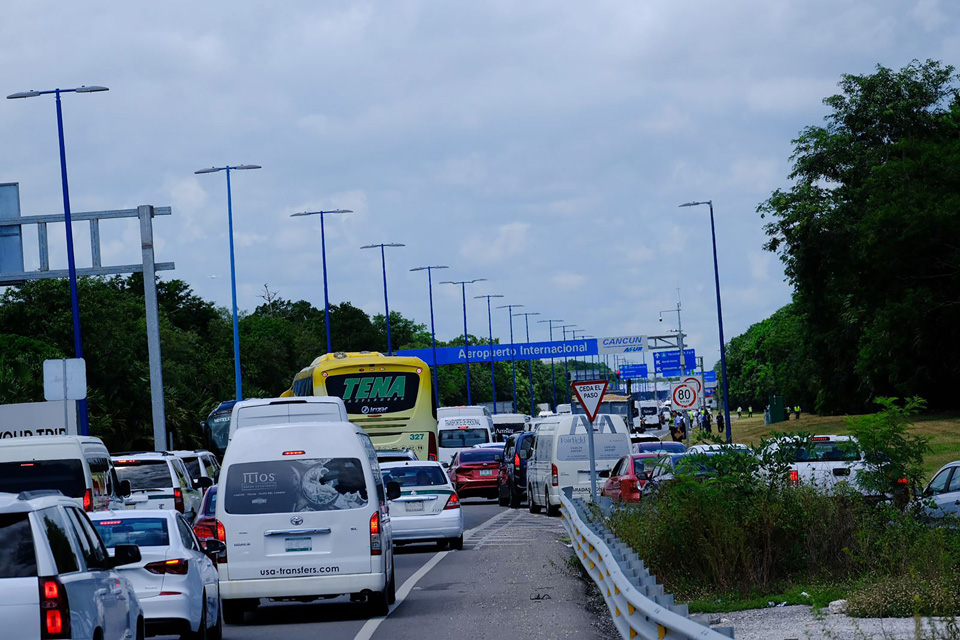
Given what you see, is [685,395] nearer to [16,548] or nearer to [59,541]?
[59,541]

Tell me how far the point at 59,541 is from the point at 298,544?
6.82m

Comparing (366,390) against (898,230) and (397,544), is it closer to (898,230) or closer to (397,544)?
(397,544)

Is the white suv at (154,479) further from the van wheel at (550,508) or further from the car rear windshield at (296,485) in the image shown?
the car rear windshield at (296,485)

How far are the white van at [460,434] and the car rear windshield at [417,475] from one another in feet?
95.8

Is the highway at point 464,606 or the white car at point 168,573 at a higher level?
the white car at point 168,573

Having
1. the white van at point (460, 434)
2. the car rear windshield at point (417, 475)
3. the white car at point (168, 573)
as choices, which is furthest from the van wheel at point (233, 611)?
the white van at point (460, 434)

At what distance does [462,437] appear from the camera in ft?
182

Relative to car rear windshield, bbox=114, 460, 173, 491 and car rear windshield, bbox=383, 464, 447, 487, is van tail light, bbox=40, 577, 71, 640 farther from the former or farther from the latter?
car rear windshield, bbox=114, 460, 173, 491

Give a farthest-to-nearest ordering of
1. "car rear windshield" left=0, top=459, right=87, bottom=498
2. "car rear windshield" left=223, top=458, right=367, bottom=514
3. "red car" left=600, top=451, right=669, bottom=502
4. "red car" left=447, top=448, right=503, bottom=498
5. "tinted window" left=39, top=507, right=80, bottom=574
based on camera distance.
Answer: "red car" left=447, top=448, right=503, bottom=498 < "red car" left=600, top=451, right=669, bottom=502 < "car rear windshield" left=0, top=459, right=87, bottom=498 < "car rear windshield" left=223, top=458, right=367, bottom=514 < "tinted window" left=39, top=507, right=80, bottom=574

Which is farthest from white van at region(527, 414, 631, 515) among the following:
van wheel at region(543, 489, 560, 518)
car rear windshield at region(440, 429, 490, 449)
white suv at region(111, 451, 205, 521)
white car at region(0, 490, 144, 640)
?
white car at region(0, 490, 144, 640)

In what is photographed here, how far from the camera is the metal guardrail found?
752cm

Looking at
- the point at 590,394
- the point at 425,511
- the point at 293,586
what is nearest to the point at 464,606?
the point at 293,586

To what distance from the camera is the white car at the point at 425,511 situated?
24516 mm

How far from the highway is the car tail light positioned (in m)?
1.79
